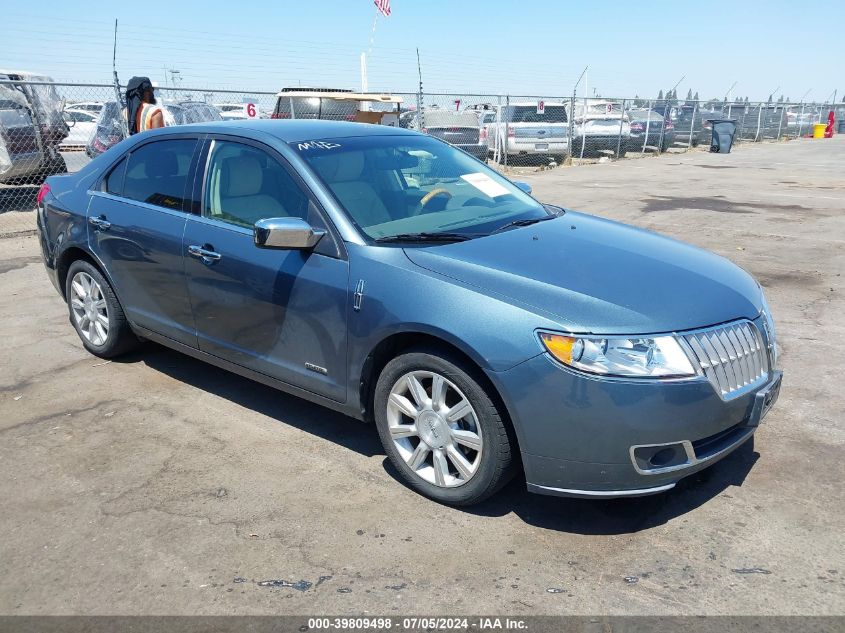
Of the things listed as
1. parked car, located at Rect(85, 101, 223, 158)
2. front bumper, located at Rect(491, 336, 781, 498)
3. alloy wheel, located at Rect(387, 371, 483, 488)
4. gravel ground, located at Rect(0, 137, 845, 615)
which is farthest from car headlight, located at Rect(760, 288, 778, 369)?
parked car, located at Rect(85, 101, 223, 158)

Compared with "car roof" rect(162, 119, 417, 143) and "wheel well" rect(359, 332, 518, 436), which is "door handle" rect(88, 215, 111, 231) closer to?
"car roof" rect(162, 119, 417, 143)

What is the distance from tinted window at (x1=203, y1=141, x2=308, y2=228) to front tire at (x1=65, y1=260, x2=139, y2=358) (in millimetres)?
1275

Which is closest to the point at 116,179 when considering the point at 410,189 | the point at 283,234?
the point at 283,234

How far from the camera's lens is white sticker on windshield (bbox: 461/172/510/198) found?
14.4 ft

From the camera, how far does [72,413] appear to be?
4445 millimetres

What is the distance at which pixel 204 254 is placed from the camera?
4.09 meters

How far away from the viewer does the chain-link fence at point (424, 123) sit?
12.4 metres

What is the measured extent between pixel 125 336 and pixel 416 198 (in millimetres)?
2413

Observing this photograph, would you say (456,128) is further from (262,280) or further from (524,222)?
(262,280)

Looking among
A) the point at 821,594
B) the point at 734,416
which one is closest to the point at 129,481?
the point at 734,416

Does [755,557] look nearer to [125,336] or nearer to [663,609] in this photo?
[663,609]

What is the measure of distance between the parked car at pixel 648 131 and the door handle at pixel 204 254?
74.7 feet

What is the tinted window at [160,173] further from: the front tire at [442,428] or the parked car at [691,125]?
the parked car at [691,125]

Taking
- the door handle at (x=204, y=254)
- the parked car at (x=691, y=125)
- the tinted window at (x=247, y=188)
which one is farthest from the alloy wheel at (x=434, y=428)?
the parked car at (x=691, y=125)
